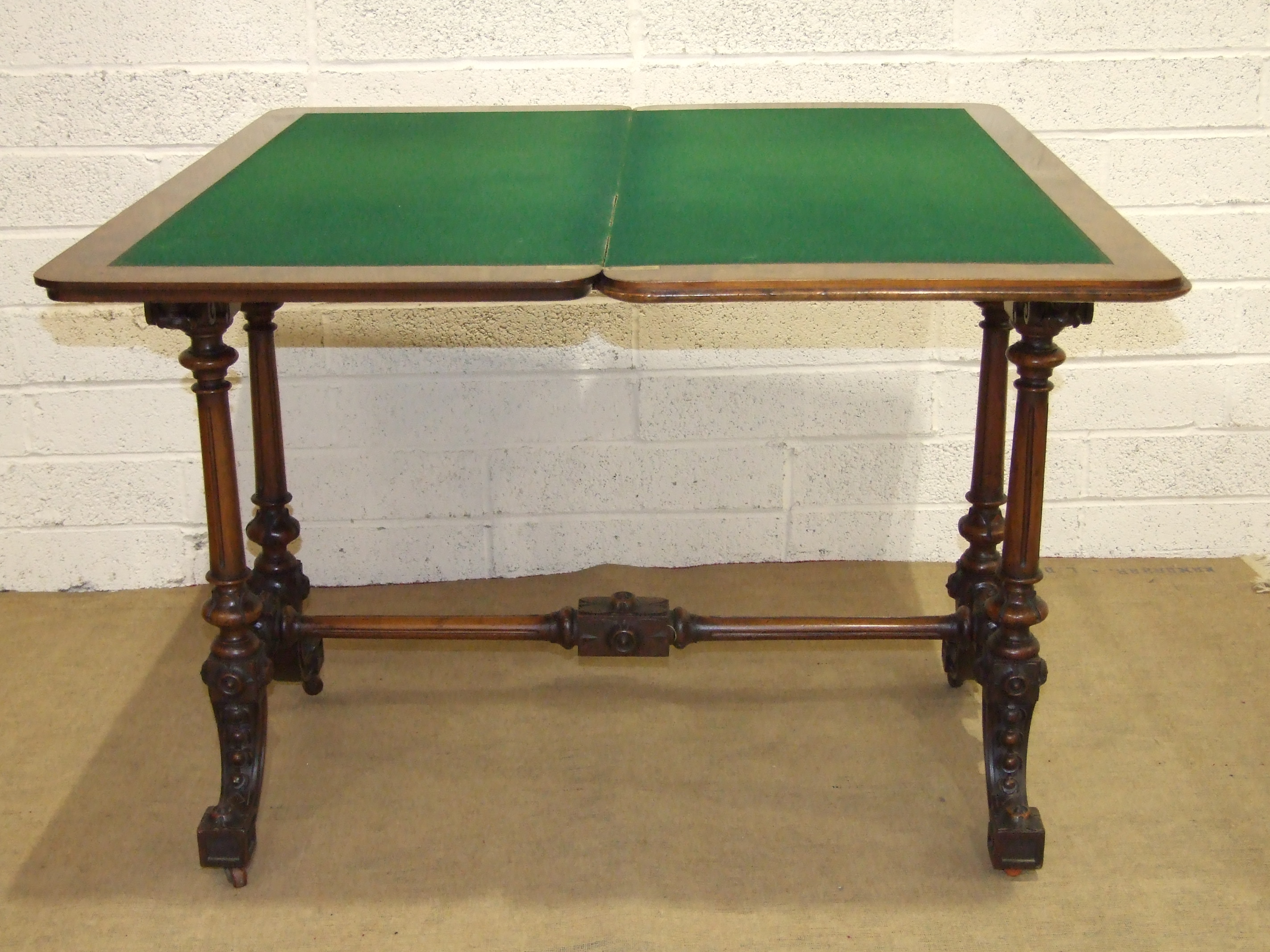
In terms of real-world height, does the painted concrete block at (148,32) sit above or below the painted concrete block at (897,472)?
above

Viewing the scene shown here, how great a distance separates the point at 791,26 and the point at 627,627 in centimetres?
114

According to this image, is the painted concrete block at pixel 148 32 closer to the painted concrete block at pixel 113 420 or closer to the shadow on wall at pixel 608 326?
the shadow on wall at pixel 608 326

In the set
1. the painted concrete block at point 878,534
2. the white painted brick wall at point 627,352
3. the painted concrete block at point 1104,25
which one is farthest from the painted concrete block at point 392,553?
the painted concrete block at point 1104,25

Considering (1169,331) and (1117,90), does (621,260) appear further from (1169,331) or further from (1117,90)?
(1169,331)

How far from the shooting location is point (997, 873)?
200 centimetres

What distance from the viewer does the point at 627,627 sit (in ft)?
7.07

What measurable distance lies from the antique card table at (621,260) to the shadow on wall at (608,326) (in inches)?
16.3

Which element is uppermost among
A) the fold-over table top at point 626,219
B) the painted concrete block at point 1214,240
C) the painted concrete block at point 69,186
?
the fold-over table top at point 626,219

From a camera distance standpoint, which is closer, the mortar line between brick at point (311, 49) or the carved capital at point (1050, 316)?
the carved capital at point (1050, 316)

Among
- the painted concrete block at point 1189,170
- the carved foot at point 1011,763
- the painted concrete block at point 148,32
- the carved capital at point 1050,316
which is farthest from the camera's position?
the painted concrete block at point 1189,170

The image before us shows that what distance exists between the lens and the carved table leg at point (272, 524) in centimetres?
224

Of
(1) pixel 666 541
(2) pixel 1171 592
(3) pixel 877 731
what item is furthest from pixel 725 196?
(2) pixel 1171 592

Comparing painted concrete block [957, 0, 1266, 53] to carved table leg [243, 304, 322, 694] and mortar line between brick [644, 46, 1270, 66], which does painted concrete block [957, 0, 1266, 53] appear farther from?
carved table leg [243, 304, 322, 694]

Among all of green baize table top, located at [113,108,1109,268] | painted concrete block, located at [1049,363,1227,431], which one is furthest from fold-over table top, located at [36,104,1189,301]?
painted concrete block, located at [1049,363,1227,431]
